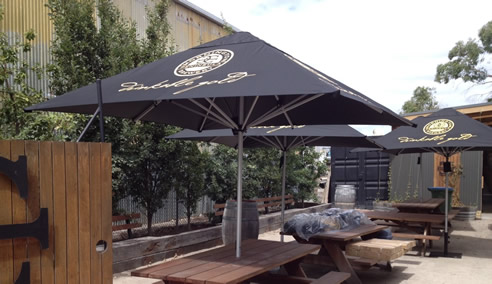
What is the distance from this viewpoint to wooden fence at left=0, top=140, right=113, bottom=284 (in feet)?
7.88

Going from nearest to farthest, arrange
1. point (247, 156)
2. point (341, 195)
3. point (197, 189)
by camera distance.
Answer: point (197, 189) → point (247, 156) → point (341, 195)

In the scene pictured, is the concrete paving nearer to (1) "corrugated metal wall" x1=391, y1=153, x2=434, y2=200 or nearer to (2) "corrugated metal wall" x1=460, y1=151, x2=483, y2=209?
(2) "corrugated metal wall" x1=460, y1=151, x2=483, y2=209

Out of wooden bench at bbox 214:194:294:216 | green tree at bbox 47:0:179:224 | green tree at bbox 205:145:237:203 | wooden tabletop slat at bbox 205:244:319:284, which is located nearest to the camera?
wooden tabletop slat at bbox 205:244:319:284

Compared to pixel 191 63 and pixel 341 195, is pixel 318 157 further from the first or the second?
pixel 191 63

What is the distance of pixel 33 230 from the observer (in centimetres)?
244

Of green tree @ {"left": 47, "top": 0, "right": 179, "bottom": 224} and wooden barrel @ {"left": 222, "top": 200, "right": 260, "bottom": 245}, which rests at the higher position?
green tree @ {"left": 47, "top": 0, "right": 179, "bottom": 224}

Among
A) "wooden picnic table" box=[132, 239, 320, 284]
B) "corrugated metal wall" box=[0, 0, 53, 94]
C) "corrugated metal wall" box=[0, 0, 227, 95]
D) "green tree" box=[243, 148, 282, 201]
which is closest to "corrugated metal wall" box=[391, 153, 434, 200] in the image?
"green tree" box=[243, 148, 282, 201]

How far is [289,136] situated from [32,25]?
544cm

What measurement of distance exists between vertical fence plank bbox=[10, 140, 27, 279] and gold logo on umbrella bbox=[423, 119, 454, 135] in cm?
673

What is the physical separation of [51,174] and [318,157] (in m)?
11.4

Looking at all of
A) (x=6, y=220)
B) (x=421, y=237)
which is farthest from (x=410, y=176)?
(x=6, y=220)

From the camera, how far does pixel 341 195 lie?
1306cm

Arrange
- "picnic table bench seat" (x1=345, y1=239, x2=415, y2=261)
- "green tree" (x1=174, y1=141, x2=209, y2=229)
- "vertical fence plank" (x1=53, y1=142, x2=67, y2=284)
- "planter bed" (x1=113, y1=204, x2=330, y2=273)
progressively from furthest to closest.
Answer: "green tree" (x1=174, y1=141, x2=209, y2=229), "planter bed" (x1=113, y1=204, x2=330, y2=273), "picnic table bench seat" (x1=345, y1=239, x2=415, y2=261), "vertical fence plank" (x1=53, y1=142, x2=67, y2=284)

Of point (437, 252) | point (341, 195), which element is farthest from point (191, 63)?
point (341, 195)
